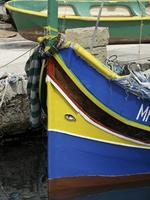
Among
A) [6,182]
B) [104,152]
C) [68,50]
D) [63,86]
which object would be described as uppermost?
[68,50]

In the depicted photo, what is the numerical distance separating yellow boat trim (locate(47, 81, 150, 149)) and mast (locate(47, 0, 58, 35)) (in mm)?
601

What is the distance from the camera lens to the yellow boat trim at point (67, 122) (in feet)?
22.0

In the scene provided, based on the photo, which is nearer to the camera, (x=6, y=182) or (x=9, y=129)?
(x=6, y=182)

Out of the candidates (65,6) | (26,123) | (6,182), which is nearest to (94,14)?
(65,6)

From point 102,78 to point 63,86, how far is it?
469 millimetres

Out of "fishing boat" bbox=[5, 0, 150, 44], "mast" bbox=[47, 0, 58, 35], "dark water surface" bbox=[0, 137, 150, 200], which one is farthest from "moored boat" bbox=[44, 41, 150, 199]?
"fishing boat" bbox=[5, 0, 150, 44]

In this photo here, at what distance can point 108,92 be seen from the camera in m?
6.84

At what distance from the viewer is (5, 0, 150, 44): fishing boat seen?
11406 mm

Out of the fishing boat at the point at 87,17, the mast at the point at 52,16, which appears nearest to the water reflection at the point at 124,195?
the mast at the point at 52,16

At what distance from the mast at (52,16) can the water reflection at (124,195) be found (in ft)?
7.12

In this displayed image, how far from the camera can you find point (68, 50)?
6.56 metres

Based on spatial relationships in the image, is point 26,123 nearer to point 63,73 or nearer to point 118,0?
point 63,73

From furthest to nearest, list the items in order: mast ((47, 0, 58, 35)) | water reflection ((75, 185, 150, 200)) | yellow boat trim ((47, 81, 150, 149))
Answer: water reflection ((75, 185, 150, 200)) → yellow boat trim ((47, 81, 150, 149)) → mast ((47, 0, 58, 35))

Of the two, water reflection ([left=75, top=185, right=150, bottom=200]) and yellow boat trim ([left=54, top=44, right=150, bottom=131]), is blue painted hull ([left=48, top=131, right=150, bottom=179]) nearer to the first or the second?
water reflection ([left=75, top=185, right=150, bottom=200])
